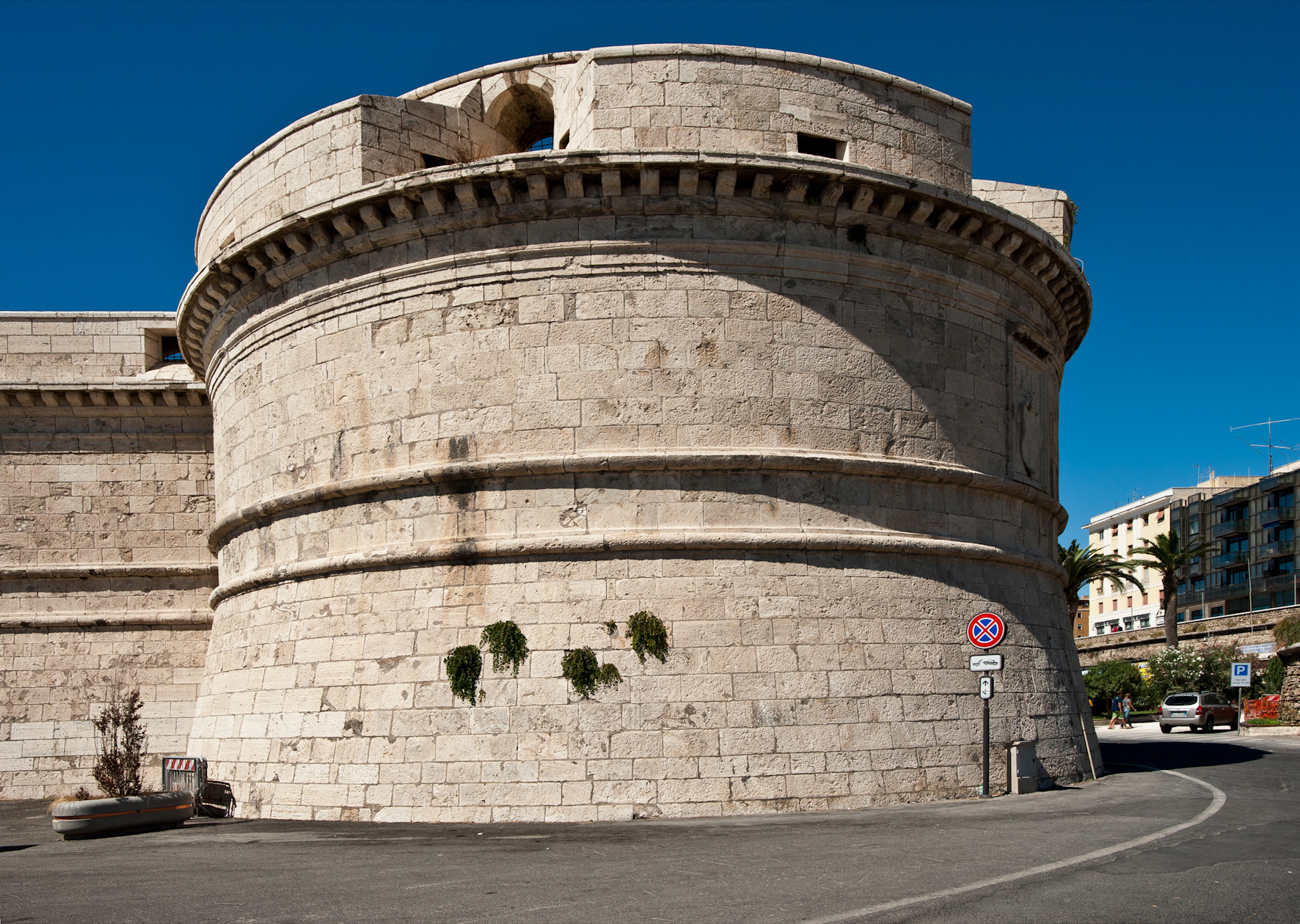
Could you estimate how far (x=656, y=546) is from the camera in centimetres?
1116

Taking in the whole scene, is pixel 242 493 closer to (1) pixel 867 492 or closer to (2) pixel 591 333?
(2) pixel 591 333

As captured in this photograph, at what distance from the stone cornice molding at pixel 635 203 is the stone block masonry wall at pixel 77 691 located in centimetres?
687

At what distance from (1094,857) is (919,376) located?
19.5 ft

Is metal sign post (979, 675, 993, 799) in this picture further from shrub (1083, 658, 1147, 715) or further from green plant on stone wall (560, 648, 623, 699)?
shrub (1083, 658, 1147, 715)

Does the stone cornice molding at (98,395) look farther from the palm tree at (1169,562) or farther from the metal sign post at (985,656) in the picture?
the palm tree at (1169,562)

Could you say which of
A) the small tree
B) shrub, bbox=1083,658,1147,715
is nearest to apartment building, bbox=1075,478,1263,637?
shrub, bbox=1083,658,1147,715

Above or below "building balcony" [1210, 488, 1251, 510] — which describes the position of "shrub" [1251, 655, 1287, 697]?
below

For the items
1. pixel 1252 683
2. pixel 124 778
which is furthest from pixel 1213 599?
pixel 124 778

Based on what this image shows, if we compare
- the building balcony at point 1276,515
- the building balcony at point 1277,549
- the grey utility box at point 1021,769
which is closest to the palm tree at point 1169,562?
the building balcony at point 1277,549

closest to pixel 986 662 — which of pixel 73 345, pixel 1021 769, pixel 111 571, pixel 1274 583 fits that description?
pixel 1021 769

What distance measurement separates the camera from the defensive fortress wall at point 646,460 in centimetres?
1085

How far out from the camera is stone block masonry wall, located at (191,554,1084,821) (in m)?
10.6

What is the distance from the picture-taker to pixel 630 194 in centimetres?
1159

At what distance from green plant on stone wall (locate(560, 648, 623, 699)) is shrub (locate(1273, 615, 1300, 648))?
31455mm
